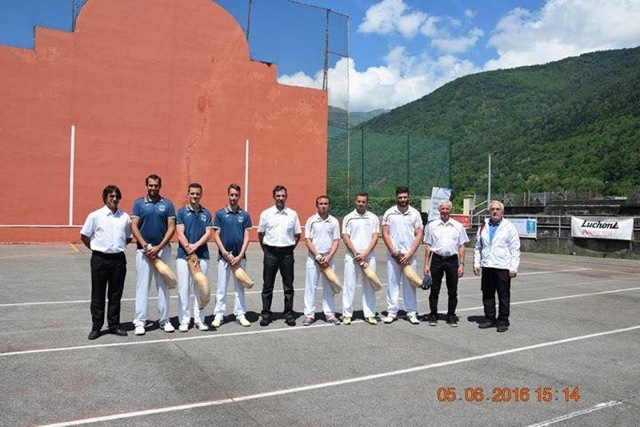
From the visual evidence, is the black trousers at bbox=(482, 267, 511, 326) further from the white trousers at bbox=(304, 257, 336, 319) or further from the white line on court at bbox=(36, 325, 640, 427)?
the white trousers at bbox=(304, 257, 336, 319)

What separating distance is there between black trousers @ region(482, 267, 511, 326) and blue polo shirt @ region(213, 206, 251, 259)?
133 inches

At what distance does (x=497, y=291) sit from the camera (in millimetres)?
7293

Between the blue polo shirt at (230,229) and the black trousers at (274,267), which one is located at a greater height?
the blue polo shirt at (230,229)

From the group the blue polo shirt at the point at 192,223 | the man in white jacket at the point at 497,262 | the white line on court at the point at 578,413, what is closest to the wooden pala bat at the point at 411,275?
the man in white jacket at the point at 497,262

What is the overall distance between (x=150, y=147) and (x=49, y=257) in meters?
6.37

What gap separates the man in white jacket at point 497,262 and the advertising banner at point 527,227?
17.6 meters

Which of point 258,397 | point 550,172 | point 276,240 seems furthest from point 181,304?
point 550,172

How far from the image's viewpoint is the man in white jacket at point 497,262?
23.5 ft

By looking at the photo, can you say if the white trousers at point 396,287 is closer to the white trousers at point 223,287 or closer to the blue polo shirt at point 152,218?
the white trousers at point 223,287

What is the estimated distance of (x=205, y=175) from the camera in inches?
814

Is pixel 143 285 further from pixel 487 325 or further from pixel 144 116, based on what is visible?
pixel 144 116

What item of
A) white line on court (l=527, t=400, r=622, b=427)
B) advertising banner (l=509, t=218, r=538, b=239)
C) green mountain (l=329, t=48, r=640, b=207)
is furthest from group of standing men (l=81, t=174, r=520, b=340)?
advertising banner (l=509, t=218, r=538, b=239)

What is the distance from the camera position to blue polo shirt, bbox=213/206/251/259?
6926mm

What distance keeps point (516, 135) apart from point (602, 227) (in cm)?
6741
